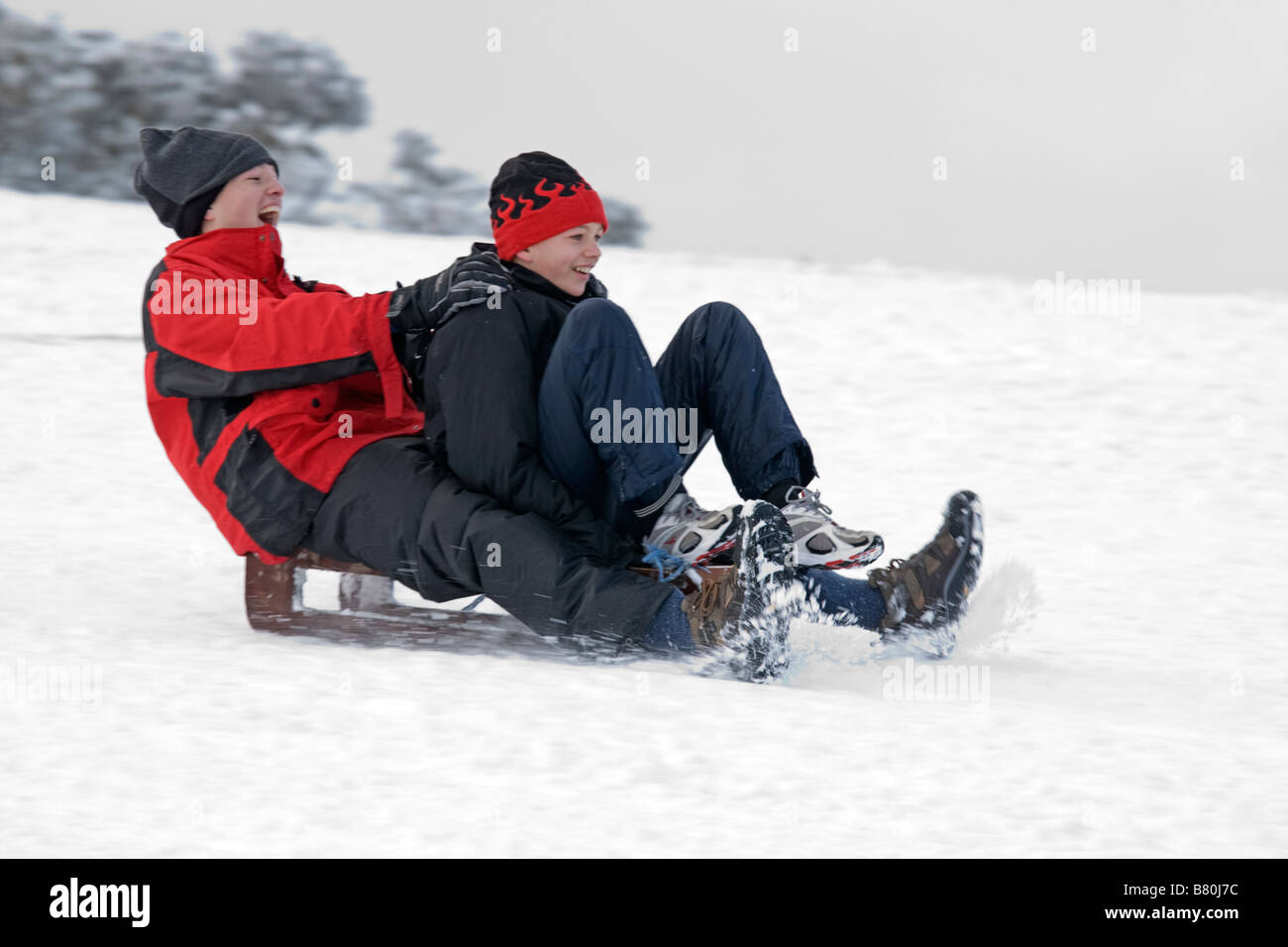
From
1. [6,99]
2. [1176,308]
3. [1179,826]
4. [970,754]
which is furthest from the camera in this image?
[6,99]

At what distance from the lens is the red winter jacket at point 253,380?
2.38 metres

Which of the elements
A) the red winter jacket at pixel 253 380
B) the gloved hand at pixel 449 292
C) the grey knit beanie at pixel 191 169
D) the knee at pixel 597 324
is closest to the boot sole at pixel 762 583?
the knee at pixel 597 324

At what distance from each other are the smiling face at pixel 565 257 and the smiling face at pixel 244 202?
0.48 metres

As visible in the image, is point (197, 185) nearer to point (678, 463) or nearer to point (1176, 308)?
point (678, 463)

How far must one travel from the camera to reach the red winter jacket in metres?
2.38

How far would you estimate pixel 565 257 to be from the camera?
97.6 inches

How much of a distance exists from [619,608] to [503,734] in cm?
38

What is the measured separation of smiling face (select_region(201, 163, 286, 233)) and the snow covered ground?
741 mm

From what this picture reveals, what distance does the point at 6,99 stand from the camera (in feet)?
42.6

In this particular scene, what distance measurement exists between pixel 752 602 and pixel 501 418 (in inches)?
20.6

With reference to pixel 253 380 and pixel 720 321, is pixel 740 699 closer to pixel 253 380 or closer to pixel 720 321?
pixel 720 321

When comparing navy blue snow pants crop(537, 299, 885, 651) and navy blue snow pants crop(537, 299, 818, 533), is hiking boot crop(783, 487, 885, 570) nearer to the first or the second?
navy blue snow pants crop(537, 299, 885, 651)

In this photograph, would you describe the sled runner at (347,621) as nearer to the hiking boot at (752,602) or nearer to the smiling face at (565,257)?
the hiking boot at (752,602)

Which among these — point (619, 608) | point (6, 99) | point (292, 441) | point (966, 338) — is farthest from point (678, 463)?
point (6, 99)
